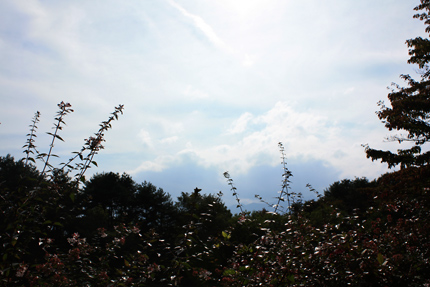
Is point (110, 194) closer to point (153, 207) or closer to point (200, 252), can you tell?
point (153, 207)

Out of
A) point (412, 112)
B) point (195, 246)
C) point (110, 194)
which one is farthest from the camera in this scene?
point (110, 194)

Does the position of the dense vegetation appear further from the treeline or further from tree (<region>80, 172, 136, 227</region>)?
tree (<region>80, 172, 136, 227</region>)

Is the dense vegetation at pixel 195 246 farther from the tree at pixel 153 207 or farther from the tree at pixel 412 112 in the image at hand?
the tree at pixel 153 207

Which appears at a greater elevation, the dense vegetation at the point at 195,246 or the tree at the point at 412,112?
the tree at the point at 412,112

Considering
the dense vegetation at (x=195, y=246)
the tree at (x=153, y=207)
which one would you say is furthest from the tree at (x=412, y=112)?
the tree at (x=153, y=207)

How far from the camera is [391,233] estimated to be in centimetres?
483

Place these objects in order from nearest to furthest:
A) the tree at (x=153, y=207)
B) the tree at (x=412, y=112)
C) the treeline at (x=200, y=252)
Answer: the treeline at (x=200, y=252) < the tree at (x=412, y=112) < the tree at (x=153, y=207)

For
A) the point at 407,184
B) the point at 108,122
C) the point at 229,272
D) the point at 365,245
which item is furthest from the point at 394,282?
the point at 407,184

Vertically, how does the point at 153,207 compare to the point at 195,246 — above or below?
above

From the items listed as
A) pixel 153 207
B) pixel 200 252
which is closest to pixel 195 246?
pixel 200 252

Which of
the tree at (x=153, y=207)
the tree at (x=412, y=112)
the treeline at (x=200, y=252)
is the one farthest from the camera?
the tree at (x=153, y=207)

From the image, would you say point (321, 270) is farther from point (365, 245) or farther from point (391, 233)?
point (391, 233)

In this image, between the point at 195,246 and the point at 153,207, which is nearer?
the point at 195,246

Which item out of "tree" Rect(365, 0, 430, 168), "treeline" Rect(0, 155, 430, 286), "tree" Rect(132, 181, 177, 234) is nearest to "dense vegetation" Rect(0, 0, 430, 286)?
"treeline" Rect(0, 155, 430, 286)
